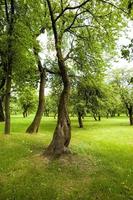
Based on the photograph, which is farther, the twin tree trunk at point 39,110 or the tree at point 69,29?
the twin tree trunk at point 39,110

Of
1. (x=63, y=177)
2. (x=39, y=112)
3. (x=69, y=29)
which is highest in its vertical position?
(x=69, y=29)

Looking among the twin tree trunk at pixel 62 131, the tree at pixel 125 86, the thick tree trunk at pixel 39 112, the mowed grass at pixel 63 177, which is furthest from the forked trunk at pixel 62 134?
the tree at pixel 125 86

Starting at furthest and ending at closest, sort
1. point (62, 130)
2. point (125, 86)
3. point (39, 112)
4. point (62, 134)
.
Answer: point (125, 86) → point (39, 112) → point (62, 130) → point (62, 134)

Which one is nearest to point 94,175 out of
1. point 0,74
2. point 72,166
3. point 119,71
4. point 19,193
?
point 72,166

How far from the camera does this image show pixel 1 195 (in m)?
8.68

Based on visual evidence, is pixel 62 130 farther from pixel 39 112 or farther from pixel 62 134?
pixel 39 112

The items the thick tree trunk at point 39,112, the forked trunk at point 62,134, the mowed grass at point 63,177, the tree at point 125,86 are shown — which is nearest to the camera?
the mowed grass at point 63,177

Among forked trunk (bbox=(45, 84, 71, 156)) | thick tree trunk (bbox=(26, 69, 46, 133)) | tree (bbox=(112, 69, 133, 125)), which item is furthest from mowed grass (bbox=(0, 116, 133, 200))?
tree (bbox=(112, 69, 133, 125))

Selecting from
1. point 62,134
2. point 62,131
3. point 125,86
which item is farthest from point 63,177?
point 125,86

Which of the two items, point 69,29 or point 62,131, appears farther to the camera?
point 69,29

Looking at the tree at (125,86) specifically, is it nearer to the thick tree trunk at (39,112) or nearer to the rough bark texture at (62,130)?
the thick tree trunk at (39,112)

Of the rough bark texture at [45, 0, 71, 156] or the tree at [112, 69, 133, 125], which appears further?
the tree at [112, 69, 133, 125]

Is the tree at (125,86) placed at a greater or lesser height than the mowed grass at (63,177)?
greater

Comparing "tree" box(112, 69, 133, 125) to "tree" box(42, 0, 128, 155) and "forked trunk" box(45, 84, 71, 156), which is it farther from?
"forked trunk" box(45, 84, 71, 156)
